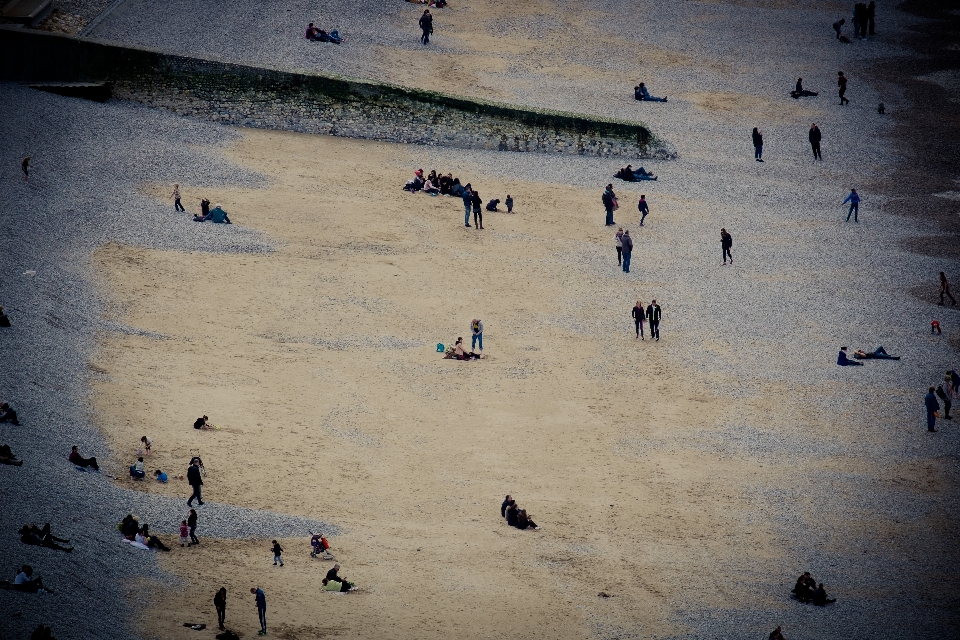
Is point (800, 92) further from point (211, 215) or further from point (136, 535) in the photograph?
point (136, 535)

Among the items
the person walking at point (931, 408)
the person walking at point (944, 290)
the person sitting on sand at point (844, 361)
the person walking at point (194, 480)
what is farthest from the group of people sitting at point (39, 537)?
the person walking at point (944, 290)

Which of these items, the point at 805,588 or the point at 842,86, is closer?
the point at 805,588

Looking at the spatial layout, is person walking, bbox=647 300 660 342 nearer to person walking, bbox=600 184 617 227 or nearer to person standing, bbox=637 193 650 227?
person standing, bbox=637 193 650 227

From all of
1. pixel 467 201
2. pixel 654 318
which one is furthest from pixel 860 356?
pixel 467 201

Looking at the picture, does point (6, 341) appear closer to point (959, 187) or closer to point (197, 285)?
point (197, 285)

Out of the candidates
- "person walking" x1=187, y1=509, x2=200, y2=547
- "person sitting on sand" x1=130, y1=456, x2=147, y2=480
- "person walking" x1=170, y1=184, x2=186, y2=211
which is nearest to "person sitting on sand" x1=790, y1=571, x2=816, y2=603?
"person walking" x1=187, y1=509, x2=200, y2=547
